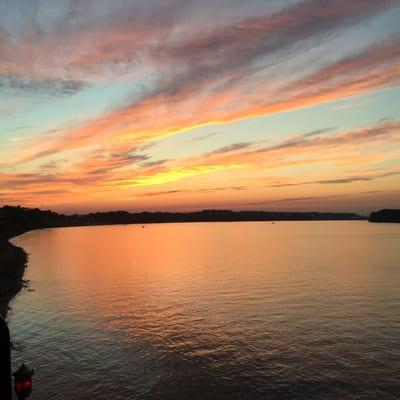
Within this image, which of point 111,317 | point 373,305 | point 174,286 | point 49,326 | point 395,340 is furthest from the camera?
point 174,286

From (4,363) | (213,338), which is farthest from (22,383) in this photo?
(213,338)

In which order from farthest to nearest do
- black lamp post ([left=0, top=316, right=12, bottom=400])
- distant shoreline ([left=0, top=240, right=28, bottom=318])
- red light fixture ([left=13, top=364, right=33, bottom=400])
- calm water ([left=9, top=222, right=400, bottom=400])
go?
1. distant shoreline ([left=0, top=240, right=28, bottom=318])
2. calm water ([left=9, top=222, right=400, bottom=400])
3. red light fixture ([left=13, top=364, right=33, bottom=400])
4. black lamp post ([left=0, top=316, right=12, bottom=400])

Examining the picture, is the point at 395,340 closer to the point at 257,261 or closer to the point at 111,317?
the point at 111,317

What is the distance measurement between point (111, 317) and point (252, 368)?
21.2 metres

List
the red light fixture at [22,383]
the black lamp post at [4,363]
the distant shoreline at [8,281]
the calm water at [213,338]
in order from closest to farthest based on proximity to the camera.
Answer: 1. the black lamp post at [4,363]
2. the red light fixture at [22,383]
3. the calm water at [213,338]
4. the distant shoreline at [8,281]

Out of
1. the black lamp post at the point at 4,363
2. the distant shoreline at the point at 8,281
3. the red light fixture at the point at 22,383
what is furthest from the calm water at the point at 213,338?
the black lamp post at the point at 4,363

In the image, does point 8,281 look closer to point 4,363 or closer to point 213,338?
point 213,338

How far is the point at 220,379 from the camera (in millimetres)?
27234

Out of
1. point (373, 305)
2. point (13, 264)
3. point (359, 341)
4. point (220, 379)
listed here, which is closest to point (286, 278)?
point (373, 305)

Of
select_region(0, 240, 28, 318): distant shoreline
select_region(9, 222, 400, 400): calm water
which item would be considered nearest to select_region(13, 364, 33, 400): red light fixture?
select_region(9, 222, 400, 400): calm water

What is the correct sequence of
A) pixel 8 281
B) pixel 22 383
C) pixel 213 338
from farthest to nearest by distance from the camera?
pixel 8 281, pixel 213 338, pixel 22 383

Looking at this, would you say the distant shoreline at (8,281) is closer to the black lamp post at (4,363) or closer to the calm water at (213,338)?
the calm water at (213,338)

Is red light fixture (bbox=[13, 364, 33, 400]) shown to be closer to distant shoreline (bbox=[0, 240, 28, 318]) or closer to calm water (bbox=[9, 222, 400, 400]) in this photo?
calm water (bbox=[9, 222, 400, 400])

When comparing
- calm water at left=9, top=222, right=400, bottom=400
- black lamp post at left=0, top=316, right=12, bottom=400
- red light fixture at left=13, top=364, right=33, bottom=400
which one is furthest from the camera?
calm water at left=9, top=222, right=400, bottom=400
